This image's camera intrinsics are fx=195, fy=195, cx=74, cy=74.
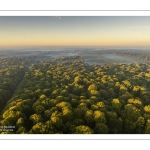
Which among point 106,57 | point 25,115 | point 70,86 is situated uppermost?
Answer: point 106,57

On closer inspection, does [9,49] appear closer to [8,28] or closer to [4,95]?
[8,28]

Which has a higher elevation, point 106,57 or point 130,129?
point 106,57

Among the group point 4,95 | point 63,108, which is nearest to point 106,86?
point 63,108
